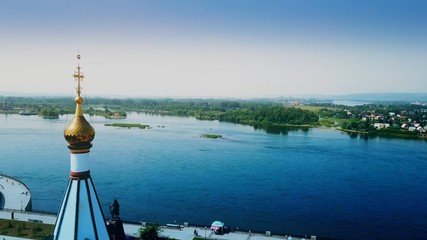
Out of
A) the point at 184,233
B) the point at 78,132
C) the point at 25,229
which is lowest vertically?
the point at 184,233

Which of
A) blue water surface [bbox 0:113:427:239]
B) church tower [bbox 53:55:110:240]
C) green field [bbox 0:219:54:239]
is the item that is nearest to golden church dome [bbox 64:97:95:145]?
church tower [bbox 53:55:110:240]

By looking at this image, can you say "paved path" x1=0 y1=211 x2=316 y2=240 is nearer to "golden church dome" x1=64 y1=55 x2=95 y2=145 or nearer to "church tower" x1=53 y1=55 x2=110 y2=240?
"church tower" x1=53 y1=55 x2=110 y2=240

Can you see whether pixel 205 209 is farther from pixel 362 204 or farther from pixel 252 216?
pixel 362 204

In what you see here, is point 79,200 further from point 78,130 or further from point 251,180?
point 251,180

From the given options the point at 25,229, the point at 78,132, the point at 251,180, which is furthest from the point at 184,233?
the point at 251,180

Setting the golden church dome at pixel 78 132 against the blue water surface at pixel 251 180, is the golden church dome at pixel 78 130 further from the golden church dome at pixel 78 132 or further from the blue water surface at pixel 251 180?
the blue water surface at pixel 251 180

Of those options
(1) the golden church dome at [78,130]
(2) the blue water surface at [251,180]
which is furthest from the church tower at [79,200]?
(2) the blue water surface at [251,180]
